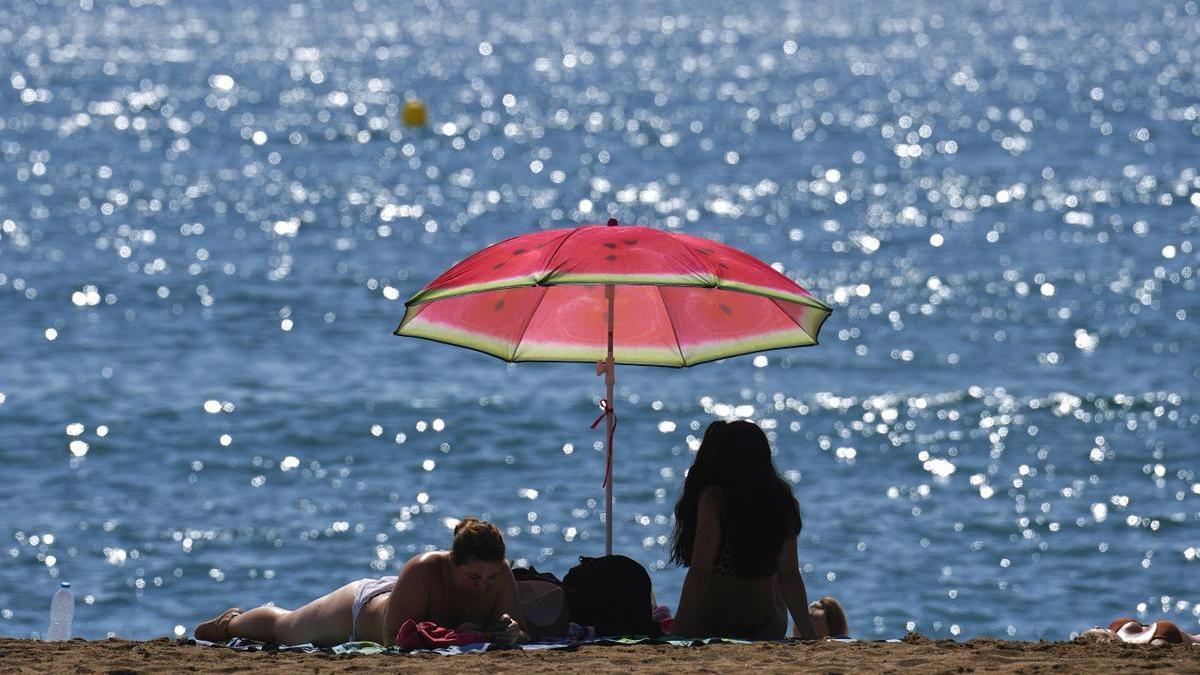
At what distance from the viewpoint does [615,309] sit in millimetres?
10062

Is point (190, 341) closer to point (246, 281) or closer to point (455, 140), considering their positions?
point (246, 281)

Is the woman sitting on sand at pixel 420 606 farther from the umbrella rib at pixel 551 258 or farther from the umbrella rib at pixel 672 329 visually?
the umbrella rib at pixel 672 329

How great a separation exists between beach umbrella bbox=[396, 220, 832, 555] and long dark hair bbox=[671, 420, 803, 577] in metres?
0.67

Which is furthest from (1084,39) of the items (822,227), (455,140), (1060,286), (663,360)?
(663,360)

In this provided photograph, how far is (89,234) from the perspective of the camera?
33.6 metres

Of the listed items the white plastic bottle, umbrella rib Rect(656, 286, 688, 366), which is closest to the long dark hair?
umbrella rib Rect(656, 286, 688, 366)

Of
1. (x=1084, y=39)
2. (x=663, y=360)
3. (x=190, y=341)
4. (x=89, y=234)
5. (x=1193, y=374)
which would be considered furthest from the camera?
(x=1084, y=39)

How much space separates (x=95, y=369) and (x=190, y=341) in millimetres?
1901

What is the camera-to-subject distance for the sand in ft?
26.8

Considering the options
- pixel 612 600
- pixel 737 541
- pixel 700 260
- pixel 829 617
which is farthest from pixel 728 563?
pixel 700 260

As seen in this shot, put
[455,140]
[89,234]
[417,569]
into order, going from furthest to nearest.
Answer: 1. [455,140]
2. [89,234]
3. [417,569]

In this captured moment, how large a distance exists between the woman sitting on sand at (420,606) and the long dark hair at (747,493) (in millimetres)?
995

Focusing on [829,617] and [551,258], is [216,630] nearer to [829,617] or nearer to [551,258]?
[551,258]

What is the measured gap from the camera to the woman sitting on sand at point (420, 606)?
8469mm
